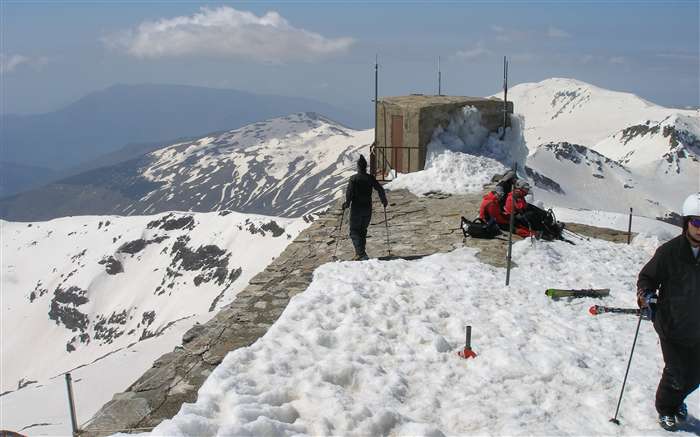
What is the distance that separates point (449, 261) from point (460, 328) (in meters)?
3.31

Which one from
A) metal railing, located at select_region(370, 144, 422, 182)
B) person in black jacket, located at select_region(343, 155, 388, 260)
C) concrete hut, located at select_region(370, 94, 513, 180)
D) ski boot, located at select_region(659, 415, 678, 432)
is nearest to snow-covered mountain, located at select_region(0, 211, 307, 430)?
metal railing, located at select_region(370, 144, 422, 182)

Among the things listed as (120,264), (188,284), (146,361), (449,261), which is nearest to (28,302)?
(120,264)

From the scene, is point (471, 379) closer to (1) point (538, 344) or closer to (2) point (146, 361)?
(1) point (538, 344)

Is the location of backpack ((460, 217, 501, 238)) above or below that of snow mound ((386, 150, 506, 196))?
below

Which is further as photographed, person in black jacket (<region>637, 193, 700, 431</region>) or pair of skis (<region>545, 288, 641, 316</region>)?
pair of skis (<region>545, 288, 641, 316</region>)

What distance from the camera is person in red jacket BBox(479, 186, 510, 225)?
13.5 meters

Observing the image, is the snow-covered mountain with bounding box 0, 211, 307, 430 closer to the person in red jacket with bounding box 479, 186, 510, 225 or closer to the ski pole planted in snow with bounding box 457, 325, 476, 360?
the person in red jacket with bounding box 479, 186, 510, 225

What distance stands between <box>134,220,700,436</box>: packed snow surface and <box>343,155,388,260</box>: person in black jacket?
1.55 m

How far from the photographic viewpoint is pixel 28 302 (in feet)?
349

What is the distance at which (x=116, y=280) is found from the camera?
10612cm

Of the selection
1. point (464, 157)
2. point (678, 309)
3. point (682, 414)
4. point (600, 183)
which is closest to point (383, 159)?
point (464, 157)

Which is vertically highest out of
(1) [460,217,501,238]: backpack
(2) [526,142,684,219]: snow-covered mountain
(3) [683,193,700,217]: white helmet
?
(3) [683,193,700,217]: white helmet

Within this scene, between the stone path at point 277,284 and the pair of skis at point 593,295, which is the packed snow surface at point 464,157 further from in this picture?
the pair of skis at point 593,295

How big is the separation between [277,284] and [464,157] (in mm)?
11507
